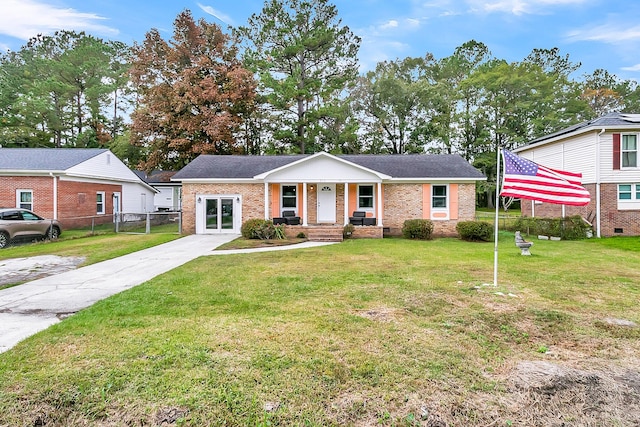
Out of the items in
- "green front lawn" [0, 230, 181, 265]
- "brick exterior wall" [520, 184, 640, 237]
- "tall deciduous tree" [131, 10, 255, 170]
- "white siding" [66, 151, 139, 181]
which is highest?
"tall deciduous tree" [131, 10, 255, 170]

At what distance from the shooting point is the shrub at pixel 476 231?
49.9 ft

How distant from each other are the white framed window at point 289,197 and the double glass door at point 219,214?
2816 millimetres

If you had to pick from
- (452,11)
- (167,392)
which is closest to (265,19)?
(452,11)

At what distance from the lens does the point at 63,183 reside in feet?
60.2

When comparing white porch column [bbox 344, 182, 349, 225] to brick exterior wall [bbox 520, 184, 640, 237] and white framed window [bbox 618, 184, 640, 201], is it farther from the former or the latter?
white framed window [bbox 618, 184, 640, 201]

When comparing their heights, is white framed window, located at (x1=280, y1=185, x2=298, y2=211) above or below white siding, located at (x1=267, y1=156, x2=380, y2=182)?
below

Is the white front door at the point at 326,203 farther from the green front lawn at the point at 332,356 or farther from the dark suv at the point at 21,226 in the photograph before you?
the dark suv at the point at 21,226

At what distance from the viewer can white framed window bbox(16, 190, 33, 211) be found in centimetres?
1788

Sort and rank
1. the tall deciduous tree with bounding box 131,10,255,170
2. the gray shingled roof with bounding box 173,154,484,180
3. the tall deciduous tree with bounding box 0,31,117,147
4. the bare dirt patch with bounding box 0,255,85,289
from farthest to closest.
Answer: the tall deciduous tree with bounding box 0,31,117,147
the tall deciduous tree with bounding box 131,10,255,170
the gray shingled roof with bounding box 173,154,484,180
the bare dirt patch with bounding box 0,255,85,289

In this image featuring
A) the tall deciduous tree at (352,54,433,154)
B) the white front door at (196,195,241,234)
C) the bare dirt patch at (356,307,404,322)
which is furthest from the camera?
the tall deciduous tree at (352,54,433,154)

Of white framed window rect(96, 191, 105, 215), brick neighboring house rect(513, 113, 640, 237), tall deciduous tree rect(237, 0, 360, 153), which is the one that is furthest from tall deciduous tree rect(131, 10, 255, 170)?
brick neighboring house rect(513, 113, 640, 237)

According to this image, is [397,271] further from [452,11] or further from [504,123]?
[504,123]

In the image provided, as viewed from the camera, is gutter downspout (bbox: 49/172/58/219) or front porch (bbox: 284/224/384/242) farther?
gutter downspout (bbox: 49/172/58/219)

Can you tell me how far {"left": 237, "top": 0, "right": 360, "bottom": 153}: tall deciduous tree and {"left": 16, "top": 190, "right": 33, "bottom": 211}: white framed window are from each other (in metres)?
18.2
